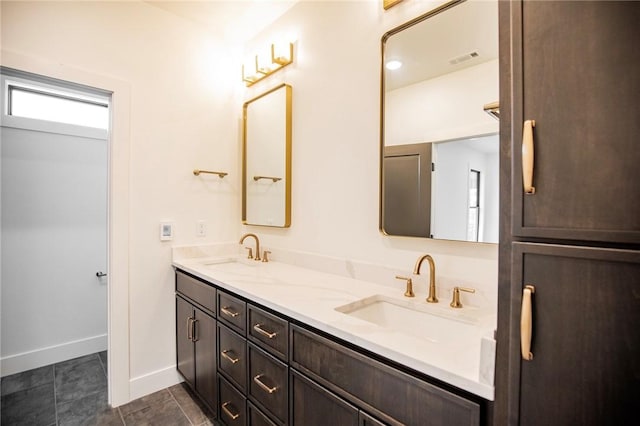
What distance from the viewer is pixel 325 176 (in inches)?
74.2

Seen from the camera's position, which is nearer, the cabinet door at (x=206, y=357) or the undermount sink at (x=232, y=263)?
the cabinet door at (x=206, y=357)

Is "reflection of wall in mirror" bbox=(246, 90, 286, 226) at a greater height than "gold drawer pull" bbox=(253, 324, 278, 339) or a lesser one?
greater

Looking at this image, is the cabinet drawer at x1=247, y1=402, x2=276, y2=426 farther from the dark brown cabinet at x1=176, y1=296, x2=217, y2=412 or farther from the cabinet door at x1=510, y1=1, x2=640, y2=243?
the cabinet door at x1=510, y1=1, x2=640, y2=243

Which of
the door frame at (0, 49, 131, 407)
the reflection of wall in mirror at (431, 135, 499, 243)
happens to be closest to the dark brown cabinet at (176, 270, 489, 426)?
the door frame at (0, 49, 131, 407)

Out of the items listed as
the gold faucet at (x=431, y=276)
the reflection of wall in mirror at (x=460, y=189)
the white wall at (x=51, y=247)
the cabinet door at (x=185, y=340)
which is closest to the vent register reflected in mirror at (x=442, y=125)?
the reflection of wall in mirror at (x=460, y=189)

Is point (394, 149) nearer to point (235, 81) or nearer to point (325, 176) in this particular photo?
Answer: point (325, 176)

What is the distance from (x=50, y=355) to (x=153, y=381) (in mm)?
1072

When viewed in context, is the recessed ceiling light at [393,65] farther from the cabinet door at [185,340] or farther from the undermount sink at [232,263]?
the cabinet door at [185,340]

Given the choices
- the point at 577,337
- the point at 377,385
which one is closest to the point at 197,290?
the point at 377,385

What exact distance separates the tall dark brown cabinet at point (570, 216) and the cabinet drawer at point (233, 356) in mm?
1137

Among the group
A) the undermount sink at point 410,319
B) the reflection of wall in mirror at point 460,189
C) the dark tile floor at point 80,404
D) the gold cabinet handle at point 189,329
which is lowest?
the dark tile floor at point 80,404

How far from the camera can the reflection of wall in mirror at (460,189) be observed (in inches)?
46.4

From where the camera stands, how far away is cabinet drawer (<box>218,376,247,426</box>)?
Answer: 4.87ft

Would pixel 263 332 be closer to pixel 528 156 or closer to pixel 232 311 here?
pixel 232 311
